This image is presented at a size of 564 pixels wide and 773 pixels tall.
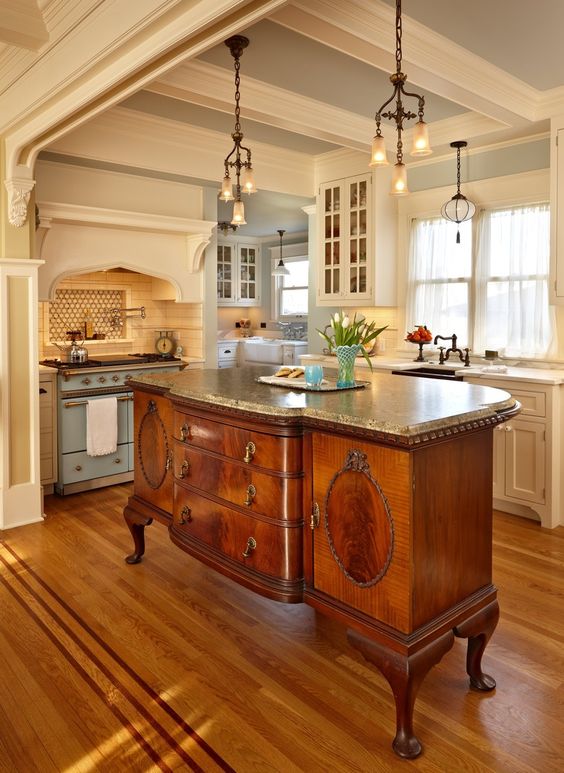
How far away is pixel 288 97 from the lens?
421cm

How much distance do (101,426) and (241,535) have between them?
268 cm

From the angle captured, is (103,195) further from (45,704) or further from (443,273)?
(45,704)

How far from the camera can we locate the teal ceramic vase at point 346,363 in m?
2.84

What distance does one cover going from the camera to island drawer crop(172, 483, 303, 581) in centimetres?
236

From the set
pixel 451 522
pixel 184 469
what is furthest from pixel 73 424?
pixel 451 522

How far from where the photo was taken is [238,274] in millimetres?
9617

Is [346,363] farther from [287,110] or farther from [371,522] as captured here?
[287,110]

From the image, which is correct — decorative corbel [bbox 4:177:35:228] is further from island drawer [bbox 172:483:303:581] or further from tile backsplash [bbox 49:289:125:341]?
island drawer [bbox 172:483:303:581]

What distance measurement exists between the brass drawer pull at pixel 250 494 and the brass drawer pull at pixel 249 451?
10cm

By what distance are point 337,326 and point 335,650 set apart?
143 cm

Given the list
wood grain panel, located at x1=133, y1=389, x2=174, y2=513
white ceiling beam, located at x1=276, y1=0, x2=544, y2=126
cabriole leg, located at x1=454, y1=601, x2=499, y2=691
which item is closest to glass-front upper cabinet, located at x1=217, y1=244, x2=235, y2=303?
white ceiling beam, located at x1=276, y1=0, x2=544, y2=126

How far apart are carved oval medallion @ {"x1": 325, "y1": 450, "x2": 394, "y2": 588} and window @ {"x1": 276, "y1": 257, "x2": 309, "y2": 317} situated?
7380mm

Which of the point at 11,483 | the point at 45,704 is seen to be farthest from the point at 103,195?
the point at 45,704

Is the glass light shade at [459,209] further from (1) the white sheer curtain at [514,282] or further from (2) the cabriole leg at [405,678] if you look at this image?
(2) the cabriole leg at [405,678]
